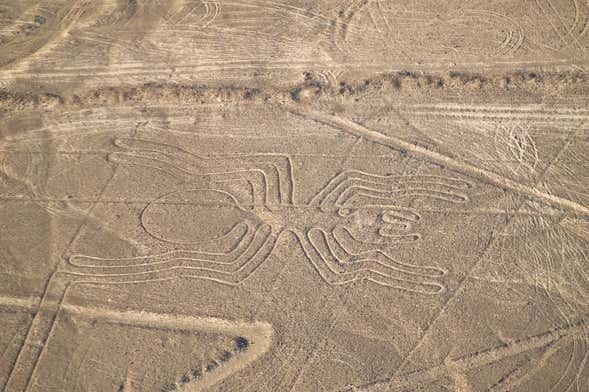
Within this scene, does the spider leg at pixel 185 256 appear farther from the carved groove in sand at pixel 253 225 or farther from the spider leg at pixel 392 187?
the spider leg at pixel 392 187

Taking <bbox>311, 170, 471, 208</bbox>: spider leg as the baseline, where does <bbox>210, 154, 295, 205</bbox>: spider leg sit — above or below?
below

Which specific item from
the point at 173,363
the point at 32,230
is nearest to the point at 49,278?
the point at 32,230

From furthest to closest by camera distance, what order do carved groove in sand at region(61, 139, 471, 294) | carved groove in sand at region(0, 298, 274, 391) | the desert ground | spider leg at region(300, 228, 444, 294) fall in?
carved groove in sand at region(61, 139, 471, 294), spider leg at region(300, 228, 444, 294), the desert ground, carved groove in sand at region(0, 298, 274, 391)

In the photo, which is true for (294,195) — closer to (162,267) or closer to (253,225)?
→ (253,225)

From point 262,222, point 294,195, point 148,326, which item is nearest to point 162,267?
point 148,326

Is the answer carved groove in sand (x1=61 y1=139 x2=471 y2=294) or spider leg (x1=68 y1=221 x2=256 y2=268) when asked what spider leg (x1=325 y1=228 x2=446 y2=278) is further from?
spider leg (x1=68 y1=221 x2=256 y2=268)

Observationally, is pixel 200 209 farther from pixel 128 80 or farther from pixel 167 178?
pixel 128 80

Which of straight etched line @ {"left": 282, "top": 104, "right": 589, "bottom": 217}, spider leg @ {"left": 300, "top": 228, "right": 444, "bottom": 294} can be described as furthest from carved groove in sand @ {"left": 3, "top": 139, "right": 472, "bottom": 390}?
straight etched line @ {"left": 282, "top": 104, "right": 589, "bottom": 217}
